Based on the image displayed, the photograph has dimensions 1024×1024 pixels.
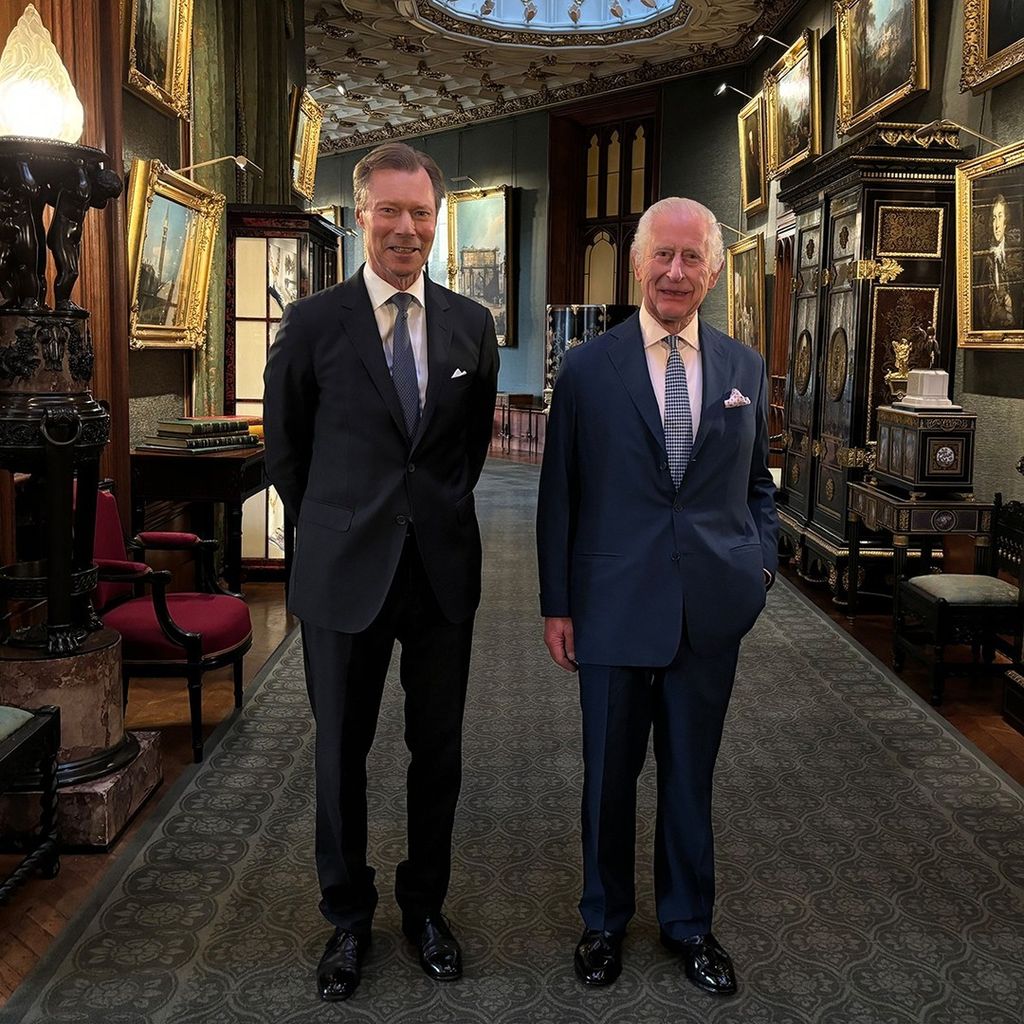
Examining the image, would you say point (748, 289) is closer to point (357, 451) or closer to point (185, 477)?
point (185, 477)

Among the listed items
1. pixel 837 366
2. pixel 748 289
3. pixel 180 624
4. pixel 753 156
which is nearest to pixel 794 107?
pixel 753 156

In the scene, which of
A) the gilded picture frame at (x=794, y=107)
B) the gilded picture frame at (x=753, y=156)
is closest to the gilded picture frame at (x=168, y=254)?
the gilded picture frame at (x=794, y=107)

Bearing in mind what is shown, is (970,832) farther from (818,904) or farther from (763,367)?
(763,367)

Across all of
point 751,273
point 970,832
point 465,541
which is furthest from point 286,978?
point 751,273

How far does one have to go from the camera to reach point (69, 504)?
3574 mm

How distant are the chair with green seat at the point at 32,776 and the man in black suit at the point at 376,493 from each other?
1.00m

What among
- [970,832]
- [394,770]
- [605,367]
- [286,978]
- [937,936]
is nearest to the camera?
[605,367]

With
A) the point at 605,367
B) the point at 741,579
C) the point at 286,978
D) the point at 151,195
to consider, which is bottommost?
the point at 286,978

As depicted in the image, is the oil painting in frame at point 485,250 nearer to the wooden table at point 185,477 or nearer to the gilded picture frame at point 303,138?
the gilded picture frame at point 303,138

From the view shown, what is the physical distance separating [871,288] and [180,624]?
190 inches

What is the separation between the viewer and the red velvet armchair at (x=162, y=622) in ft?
14.4

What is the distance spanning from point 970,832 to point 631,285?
13.3 meters

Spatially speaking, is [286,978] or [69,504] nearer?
[286,978]

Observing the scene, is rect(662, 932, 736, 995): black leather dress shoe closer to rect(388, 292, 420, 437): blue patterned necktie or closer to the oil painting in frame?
rect(388, 292, 420, 437): blue patterned necktie
